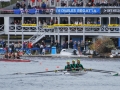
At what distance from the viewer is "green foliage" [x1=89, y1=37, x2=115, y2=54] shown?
316ft

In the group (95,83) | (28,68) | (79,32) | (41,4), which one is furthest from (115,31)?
(95,83)

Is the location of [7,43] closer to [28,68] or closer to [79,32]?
[79,32]

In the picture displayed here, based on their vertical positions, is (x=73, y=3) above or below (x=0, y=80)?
above

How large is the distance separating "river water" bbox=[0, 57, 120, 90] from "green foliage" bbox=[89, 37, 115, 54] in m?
7.38

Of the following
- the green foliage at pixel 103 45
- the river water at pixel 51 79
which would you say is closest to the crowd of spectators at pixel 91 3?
the green foliage at pixel 103 45

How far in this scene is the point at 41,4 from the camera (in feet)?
356

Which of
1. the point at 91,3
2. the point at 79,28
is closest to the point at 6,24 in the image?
the point at 79,28

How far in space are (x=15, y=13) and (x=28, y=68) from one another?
2515 cm

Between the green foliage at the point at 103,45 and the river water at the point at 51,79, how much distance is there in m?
7.38

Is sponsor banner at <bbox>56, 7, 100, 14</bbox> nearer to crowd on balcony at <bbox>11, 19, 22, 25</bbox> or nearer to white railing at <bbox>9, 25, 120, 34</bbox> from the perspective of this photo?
white railing at <bbox>9, 25, 120, 34</bbox>

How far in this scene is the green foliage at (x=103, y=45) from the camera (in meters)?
96.2

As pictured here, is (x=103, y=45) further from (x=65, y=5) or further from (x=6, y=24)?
(x=6, y=24)

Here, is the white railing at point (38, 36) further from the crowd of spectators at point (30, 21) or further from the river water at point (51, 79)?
the river water at point (51, 79)

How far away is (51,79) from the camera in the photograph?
7250cm
